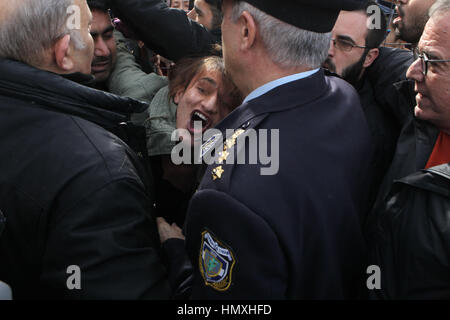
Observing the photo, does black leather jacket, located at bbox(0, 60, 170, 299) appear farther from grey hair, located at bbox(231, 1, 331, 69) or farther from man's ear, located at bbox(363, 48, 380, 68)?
man's ear, located at bbox(363, 48, 380, 68)

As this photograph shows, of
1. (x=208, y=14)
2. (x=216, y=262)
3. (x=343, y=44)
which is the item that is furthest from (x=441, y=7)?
(x=208, y=14)

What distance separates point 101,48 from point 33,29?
1125mm

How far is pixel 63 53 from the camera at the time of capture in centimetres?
137

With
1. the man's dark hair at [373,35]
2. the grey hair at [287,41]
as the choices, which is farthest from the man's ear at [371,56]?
the grey hair at [287,41]

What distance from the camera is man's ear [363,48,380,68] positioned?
2.40 m

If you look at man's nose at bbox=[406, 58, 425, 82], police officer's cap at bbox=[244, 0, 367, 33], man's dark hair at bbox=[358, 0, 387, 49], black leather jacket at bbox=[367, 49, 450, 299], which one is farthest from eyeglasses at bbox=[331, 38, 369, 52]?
police officer's cap at bbox=[244, 0, 367, 33]

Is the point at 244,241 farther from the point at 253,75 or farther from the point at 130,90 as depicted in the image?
the point at 130,90

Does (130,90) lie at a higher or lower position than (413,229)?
higher

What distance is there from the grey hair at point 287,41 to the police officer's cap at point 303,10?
0.05ft

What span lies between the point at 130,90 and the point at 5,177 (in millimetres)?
1148

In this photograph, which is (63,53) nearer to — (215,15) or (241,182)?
(241,182)

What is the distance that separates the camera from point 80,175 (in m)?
1.17

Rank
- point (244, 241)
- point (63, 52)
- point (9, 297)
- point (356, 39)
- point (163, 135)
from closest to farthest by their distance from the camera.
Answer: point (244, 241) → point (9, 297) → point (63, 52) → point (163, 135) → point (356, 39)
